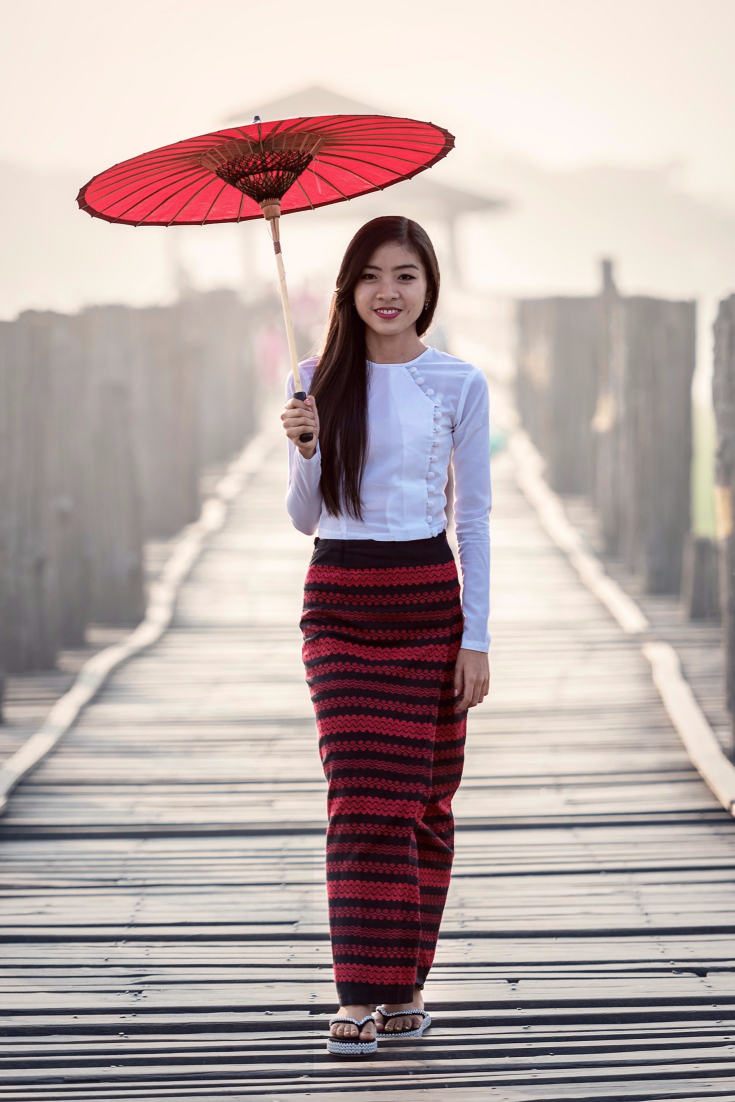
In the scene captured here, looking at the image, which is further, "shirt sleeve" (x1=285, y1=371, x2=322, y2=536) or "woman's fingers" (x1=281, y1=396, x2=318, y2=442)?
"shirt sleeve" (x1=285, y1=371, x2=322, y2=536)

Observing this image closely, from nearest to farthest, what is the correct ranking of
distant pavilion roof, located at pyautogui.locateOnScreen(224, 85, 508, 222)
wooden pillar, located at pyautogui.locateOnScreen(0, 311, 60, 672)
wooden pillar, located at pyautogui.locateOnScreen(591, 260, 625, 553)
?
1. wooden pillar, located at pyautogui.locateOnScreen(0, 311, 60, 672)
2. wooden pillar, located at pyautogui.locateOnScreen(591, 260, 625, 553)
3. distant pavilion roof, located at pyautogui.locateOnScreen(224, 85, 508, 222)

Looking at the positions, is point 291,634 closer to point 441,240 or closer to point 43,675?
point 43,675

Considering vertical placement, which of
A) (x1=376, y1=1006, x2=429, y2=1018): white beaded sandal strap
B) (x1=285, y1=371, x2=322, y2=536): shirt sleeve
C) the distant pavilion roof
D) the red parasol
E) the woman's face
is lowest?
(x1=376, y1=1006, x2=429, y2=1018): white beaded sandal strap

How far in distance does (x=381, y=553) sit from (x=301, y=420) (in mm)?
344

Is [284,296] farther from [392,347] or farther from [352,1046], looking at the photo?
[352,1046]

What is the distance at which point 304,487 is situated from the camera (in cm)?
317

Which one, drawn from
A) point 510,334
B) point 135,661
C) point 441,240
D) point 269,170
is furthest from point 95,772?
point 441,240

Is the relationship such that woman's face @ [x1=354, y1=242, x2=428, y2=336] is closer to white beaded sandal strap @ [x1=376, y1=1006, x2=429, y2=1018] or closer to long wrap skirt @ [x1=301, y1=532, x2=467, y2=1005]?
long wrap skirt @ [x1=301, y1=532, x2=467, y2=1005]

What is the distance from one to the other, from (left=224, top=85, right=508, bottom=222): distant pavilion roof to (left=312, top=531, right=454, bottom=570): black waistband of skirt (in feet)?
63.4

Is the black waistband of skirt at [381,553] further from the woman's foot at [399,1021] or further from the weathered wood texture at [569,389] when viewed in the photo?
the weathered wood texture at [569,389]

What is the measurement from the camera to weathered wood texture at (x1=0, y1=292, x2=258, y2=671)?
6887mm

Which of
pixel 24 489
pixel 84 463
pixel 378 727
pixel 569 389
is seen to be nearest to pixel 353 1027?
pixel 378 727

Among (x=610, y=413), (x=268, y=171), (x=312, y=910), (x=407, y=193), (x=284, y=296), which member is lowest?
(x=312, y=910)

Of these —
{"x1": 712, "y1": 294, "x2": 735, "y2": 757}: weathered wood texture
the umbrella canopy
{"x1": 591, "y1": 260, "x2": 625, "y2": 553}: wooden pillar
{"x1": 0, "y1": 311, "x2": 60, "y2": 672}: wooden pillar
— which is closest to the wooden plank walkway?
{"x1": 712, "y1": 294, "x2": 735, "y2": 757}: weathered wood texture
